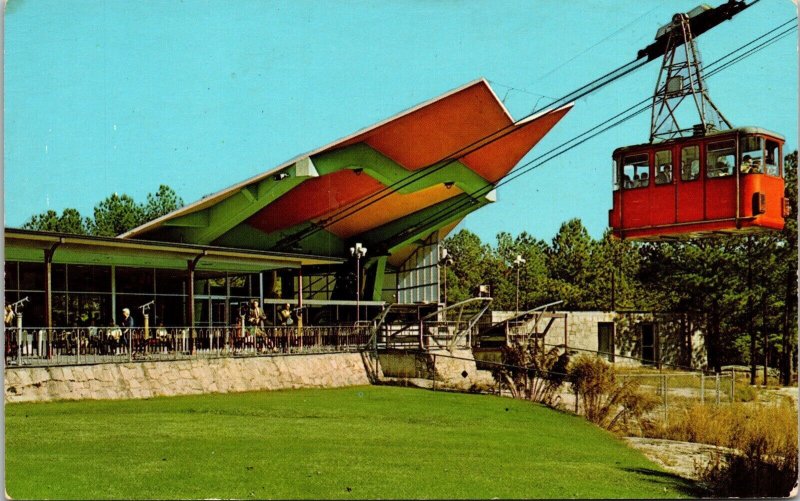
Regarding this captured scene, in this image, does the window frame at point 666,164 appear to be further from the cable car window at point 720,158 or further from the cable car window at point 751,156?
the cable car window at point 751,156

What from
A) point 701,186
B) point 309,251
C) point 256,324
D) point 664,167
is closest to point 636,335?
point 309,251

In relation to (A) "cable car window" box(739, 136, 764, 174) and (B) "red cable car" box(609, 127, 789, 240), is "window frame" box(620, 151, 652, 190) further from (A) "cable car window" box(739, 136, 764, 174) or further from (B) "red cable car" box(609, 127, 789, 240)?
(A) "cable car window" box(739, 136, 764, 174)

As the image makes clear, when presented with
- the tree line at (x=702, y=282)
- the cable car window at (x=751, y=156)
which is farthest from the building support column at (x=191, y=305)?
the tree line at (x=702, y=282)

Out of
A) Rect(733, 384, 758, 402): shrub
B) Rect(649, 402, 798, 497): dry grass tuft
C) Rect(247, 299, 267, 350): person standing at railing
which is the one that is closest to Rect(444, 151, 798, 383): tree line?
Rect(733, 384, 758, 402): shrub

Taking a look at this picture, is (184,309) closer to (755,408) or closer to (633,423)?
(633,423)

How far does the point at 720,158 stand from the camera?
1897 centimetres

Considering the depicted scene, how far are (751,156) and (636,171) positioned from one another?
268 cm

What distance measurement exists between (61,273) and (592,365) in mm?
16015

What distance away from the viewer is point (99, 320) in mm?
27484

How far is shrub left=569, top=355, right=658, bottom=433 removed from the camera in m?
21.6

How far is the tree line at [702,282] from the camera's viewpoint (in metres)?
32.0

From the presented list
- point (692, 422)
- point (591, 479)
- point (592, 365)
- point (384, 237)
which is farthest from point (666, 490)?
point (384, 237)

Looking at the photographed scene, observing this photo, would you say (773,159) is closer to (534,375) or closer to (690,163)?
(690,163)

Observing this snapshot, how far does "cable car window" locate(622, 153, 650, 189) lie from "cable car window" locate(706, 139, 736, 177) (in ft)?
4.98
